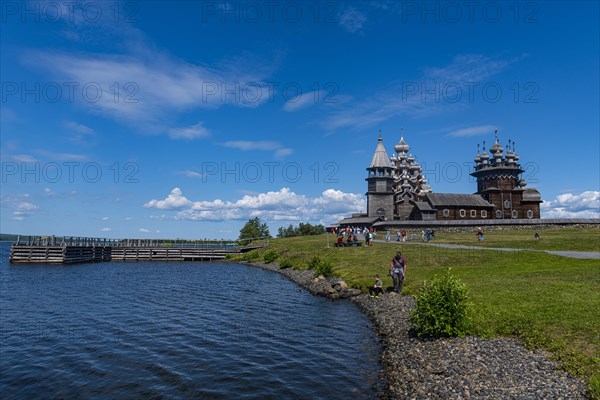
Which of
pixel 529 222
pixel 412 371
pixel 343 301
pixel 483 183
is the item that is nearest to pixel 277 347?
pixel 412 371

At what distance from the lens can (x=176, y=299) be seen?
32.4 m

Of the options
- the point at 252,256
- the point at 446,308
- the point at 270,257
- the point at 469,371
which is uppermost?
the point at 446,308

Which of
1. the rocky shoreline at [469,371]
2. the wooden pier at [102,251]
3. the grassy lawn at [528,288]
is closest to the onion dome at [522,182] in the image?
the grassy lawn at [528,288]

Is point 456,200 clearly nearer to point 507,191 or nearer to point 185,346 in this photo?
point 507,191

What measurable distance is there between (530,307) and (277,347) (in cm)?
1176

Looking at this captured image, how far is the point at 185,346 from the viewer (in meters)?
19.1

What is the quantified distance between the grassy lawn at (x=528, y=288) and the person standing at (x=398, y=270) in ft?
2.39

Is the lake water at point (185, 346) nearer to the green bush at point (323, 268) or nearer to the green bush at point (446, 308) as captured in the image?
Answer: the green bush at point (446, 308)

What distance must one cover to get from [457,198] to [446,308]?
74864 millimetres

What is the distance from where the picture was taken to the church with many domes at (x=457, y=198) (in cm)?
8338

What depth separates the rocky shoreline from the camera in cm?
1130

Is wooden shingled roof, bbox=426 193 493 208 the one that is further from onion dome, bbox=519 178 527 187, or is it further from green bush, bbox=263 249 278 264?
green bush, bbox=263 249 278 264

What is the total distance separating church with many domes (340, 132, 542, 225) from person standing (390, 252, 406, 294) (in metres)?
54.2

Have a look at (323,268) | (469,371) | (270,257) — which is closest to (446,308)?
(469,371)
